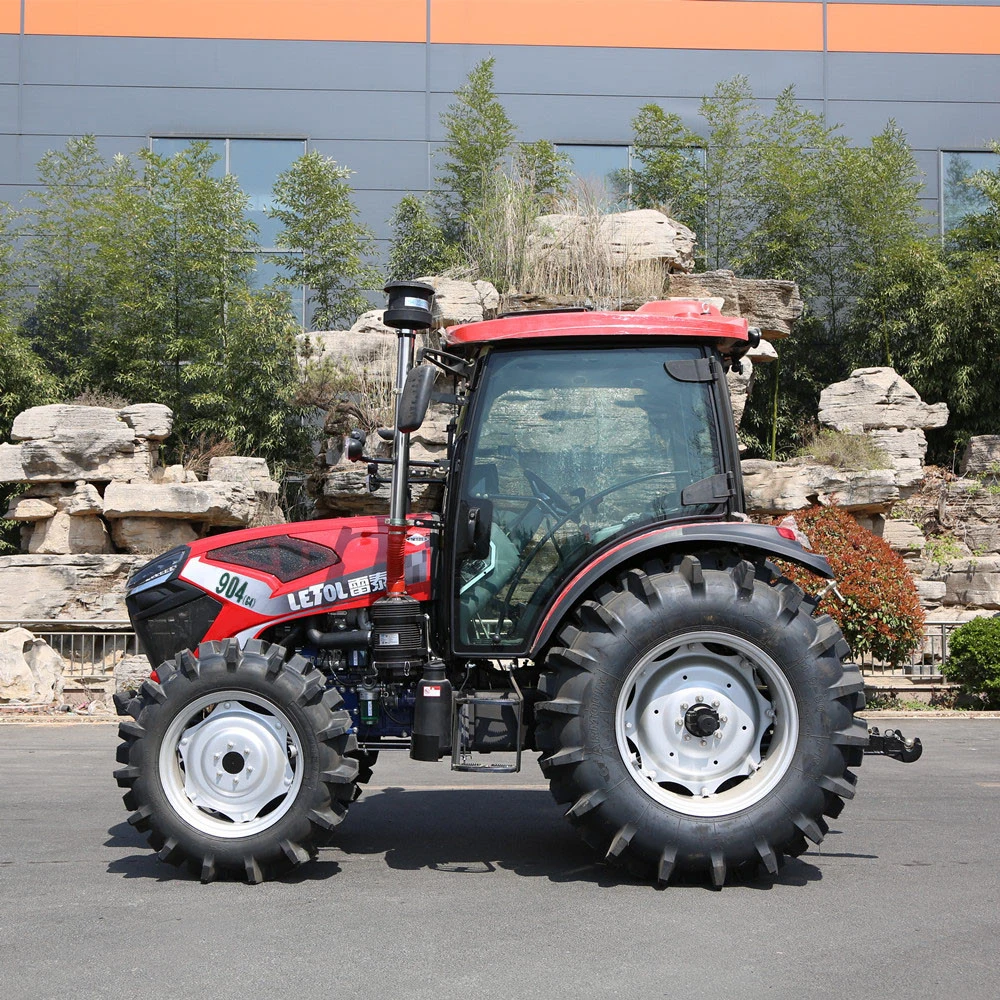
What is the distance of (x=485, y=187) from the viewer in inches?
641

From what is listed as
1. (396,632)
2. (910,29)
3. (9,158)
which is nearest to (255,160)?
(9,158)

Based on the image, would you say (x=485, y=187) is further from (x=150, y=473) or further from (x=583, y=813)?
(x=583, y=813)

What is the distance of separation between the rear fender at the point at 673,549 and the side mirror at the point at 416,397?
87cm

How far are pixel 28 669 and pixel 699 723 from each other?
8.40m

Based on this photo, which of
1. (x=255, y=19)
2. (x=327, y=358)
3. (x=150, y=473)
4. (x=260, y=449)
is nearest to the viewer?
(x=150, y=473)

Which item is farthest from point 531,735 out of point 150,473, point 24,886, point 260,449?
point 260,449

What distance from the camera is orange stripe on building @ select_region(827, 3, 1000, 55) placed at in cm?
1900

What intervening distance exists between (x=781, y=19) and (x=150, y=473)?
1374 centimetres

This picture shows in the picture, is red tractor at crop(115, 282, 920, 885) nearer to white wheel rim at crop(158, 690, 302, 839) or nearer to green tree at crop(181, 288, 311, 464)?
white wheel rim at crop(158, 690, 302, 839)

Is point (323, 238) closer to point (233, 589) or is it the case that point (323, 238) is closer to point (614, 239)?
point (614, 239)

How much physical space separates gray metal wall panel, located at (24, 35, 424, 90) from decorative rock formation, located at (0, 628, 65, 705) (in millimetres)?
11132

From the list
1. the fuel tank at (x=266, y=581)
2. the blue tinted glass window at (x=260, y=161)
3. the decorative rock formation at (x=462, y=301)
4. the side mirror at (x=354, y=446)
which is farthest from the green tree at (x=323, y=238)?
the side mirror at (x=354, y=446)

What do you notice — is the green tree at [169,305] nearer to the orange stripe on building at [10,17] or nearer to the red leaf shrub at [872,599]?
the orange stripe on building at [10,17]

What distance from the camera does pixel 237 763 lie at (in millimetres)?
4109
